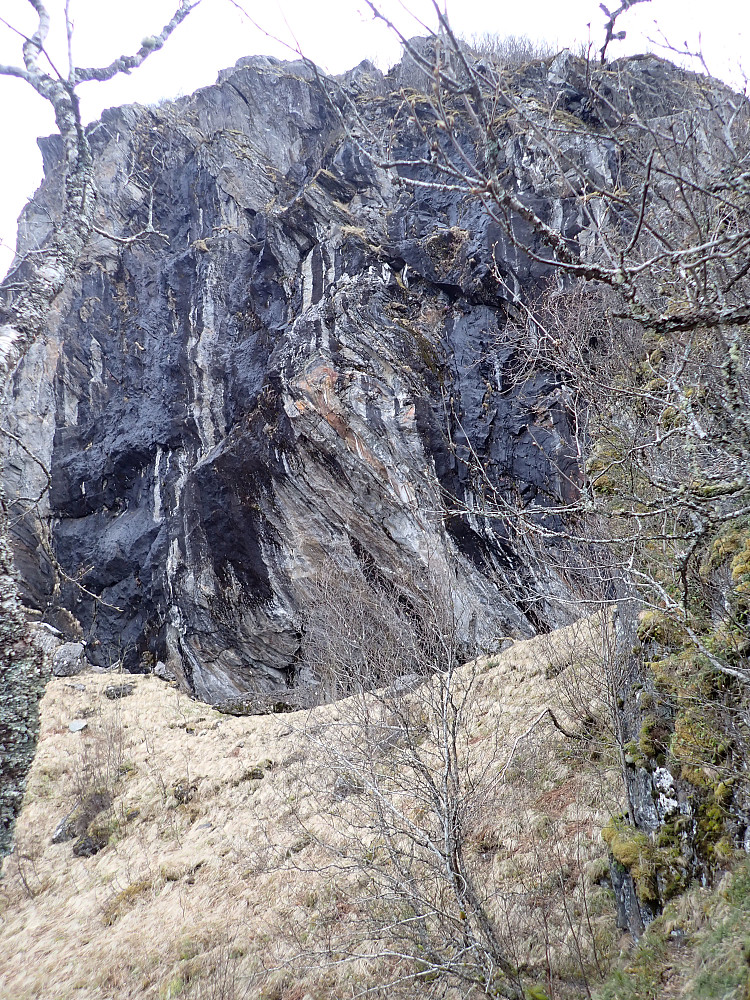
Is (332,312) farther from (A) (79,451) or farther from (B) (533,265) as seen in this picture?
(A) (79,451)

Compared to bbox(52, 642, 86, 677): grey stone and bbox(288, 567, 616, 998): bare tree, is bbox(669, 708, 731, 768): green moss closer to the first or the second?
bbox(288, 567, 616, 998): bare tree

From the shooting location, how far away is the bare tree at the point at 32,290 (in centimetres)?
245

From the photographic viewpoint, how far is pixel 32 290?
327cm

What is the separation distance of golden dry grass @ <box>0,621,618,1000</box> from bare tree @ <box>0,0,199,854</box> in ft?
5.81

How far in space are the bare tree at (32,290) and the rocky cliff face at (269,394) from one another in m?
7.46

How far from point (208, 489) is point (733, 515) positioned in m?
13.4

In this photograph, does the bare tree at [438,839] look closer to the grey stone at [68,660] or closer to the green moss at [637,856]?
the green moss at [637,856]

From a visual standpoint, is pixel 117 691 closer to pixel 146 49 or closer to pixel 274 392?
pixel 274 392

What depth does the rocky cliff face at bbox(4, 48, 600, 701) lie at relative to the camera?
12531 mm

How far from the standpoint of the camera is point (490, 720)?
7.70 meters

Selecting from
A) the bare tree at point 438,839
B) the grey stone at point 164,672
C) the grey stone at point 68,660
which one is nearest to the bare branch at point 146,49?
the bare tree at point 438,839

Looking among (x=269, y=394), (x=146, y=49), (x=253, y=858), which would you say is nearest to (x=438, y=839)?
(x=253, y=858)

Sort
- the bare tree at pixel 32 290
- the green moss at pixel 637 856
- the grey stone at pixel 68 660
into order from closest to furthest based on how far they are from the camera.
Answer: the bare tree at pixel 32 290, the green moss at pixel 637 856, the grey stone at pixel 68 660

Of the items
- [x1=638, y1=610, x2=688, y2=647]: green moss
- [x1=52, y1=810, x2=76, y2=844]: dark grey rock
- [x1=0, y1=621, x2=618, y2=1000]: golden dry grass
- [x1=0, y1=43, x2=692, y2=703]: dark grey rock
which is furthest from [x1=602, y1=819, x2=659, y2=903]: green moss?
[x1=52, y1=810, x2=76, y2=844]: dark grey rock
